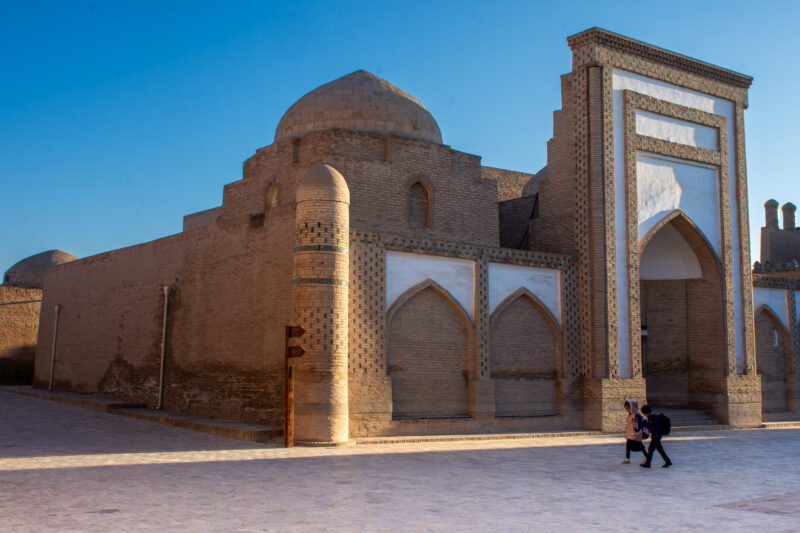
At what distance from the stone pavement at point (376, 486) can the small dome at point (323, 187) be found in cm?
364

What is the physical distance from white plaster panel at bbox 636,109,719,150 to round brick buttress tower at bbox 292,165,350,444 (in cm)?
745

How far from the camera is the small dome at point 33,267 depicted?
29031mm

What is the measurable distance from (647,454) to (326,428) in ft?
14.2

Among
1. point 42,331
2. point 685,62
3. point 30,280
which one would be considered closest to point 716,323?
point 685,62

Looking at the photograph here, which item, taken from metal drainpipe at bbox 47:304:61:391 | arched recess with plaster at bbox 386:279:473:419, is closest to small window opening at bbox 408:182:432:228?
arched recess with plaster at bbox 386:279:473:419

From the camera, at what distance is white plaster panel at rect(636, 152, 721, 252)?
15.9 metres

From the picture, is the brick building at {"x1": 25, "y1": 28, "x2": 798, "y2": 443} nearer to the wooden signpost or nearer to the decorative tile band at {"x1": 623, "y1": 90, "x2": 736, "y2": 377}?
the decorative tile band at {"x1": 623, "y1": 90, "x2": 736, "y2": 377}

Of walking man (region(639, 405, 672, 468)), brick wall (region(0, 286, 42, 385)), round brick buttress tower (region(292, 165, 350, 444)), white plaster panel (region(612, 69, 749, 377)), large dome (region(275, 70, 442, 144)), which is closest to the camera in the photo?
walking man (region(639, 405, 672, 468))

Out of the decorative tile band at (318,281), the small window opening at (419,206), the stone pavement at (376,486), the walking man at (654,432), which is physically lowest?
the stone pavement at (376,486)

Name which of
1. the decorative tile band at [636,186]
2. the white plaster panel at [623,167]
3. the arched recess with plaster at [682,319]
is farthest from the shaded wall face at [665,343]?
the white plaster panel at [623,167]

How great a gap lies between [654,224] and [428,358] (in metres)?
5.96

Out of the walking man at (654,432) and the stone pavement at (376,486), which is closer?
the stone pavement at (376,486)

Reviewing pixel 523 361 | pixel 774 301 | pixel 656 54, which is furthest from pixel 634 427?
pixel 774 301

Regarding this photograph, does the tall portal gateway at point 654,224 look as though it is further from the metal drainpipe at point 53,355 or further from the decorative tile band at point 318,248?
the metal drainpipe at point 53,355
